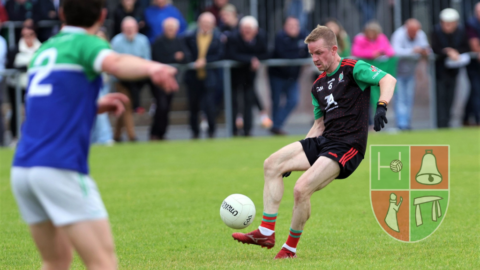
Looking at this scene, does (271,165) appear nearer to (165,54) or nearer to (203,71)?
(165,54)

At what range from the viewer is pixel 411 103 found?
17.1 m

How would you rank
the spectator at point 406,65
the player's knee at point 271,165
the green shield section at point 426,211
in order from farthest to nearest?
the spectator at point 406,65 < the green shield section at point 426,211 < the player's knee at point 271,165

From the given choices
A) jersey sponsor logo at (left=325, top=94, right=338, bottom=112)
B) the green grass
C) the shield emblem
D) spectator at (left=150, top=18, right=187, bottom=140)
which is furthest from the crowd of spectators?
jersey sponsor logo at (left=325, top=94, right=338, bottom=112)

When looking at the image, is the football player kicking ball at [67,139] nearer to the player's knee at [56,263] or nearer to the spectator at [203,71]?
the player's knee at [56,263]

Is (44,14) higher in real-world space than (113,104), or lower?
higher

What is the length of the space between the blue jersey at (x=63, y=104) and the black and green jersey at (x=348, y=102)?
9.45 feet

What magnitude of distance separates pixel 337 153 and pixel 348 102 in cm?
48

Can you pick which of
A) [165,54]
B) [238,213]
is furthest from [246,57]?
[238,213]

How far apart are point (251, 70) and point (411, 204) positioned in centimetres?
981

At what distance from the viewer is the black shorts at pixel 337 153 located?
6098mm

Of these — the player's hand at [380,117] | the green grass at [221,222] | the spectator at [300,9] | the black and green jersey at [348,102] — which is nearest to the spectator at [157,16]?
the spectator at [300,9]

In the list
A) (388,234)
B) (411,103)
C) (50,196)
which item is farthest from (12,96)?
(50,196)

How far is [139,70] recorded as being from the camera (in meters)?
3.59

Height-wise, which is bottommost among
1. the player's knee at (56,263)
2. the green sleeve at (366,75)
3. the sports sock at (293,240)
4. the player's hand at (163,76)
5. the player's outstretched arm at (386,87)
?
the sports sock at (293,240)
